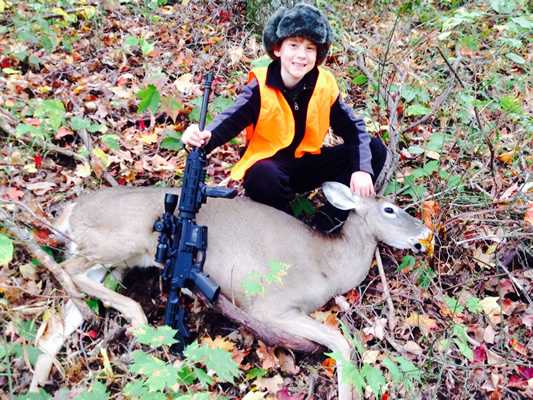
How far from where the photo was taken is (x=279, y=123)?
400cm

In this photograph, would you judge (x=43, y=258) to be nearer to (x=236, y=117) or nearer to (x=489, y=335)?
(x=236, y=117)

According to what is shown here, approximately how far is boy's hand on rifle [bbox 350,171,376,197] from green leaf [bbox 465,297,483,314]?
1.04m

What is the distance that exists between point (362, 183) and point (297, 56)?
1.02m

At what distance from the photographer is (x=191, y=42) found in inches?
249

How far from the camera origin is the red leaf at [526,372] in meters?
3.23

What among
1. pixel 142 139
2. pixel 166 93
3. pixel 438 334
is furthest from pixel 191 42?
pixel 438 334

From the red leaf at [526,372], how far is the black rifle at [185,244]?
1836 mm

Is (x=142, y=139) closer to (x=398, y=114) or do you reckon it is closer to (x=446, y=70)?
(x=398, y=114)

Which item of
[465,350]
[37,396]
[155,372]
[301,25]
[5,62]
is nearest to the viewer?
[155,372]

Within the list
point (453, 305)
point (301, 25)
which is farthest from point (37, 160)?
point (453, 305)

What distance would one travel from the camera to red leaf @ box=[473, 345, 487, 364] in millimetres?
3338

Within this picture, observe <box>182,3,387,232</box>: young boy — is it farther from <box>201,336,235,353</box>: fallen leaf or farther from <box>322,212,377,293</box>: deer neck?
<box>201,336,235,353</box>: fallen leaf

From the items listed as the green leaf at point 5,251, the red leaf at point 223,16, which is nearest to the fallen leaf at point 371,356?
the green leaf at point 5,251

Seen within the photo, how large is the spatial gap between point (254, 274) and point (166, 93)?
8.91ft
